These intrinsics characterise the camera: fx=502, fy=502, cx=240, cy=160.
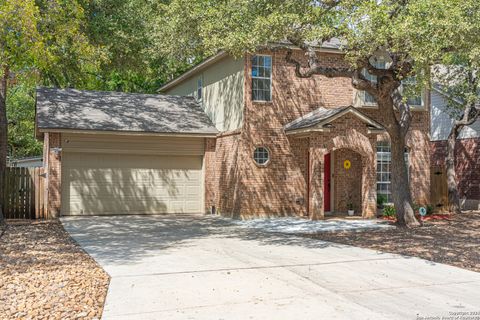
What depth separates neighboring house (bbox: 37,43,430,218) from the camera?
17266 mm

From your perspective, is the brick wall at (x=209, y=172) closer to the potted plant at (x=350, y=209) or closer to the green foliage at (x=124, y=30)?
the green foliage at (x=124, y=30)

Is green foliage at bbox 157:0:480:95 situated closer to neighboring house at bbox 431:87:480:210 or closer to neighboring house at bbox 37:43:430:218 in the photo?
neighboring house at bbox 37:43:430:218

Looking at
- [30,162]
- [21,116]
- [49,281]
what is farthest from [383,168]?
[21,116]

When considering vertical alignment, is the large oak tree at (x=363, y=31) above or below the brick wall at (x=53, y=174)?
above

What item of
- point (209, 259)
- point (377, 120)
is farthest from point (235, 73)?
point (209, 259)

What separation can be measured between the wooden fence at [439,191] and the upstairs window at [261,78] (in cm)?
744

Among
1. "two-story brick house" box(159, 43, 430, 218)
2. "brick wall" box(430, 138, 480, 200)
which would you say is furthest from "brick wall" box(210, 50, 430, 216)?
"brick wall" box(430, 138, 480, 200)

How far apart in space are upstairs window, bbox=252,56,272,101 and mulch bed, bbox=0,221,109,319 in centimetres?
849

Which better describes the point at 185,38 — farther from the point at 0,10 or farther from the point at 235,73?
the point at 0,10

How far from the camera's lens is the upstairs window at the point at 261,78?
17484 mm

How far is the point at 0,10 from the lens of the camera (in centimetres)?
1259

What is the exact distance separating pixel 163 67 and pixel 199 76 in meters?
8.65

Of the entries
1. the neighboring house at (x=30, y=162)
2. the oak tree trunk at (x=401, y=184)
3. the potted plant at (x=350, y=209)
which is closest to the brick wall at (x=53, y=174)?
the potted plant at (x=350, y=209)

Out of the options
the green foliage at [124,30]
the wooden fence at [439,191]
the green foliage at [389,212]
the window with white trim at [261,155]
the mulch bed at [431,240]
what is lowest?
the mulch bed at [431,240]
